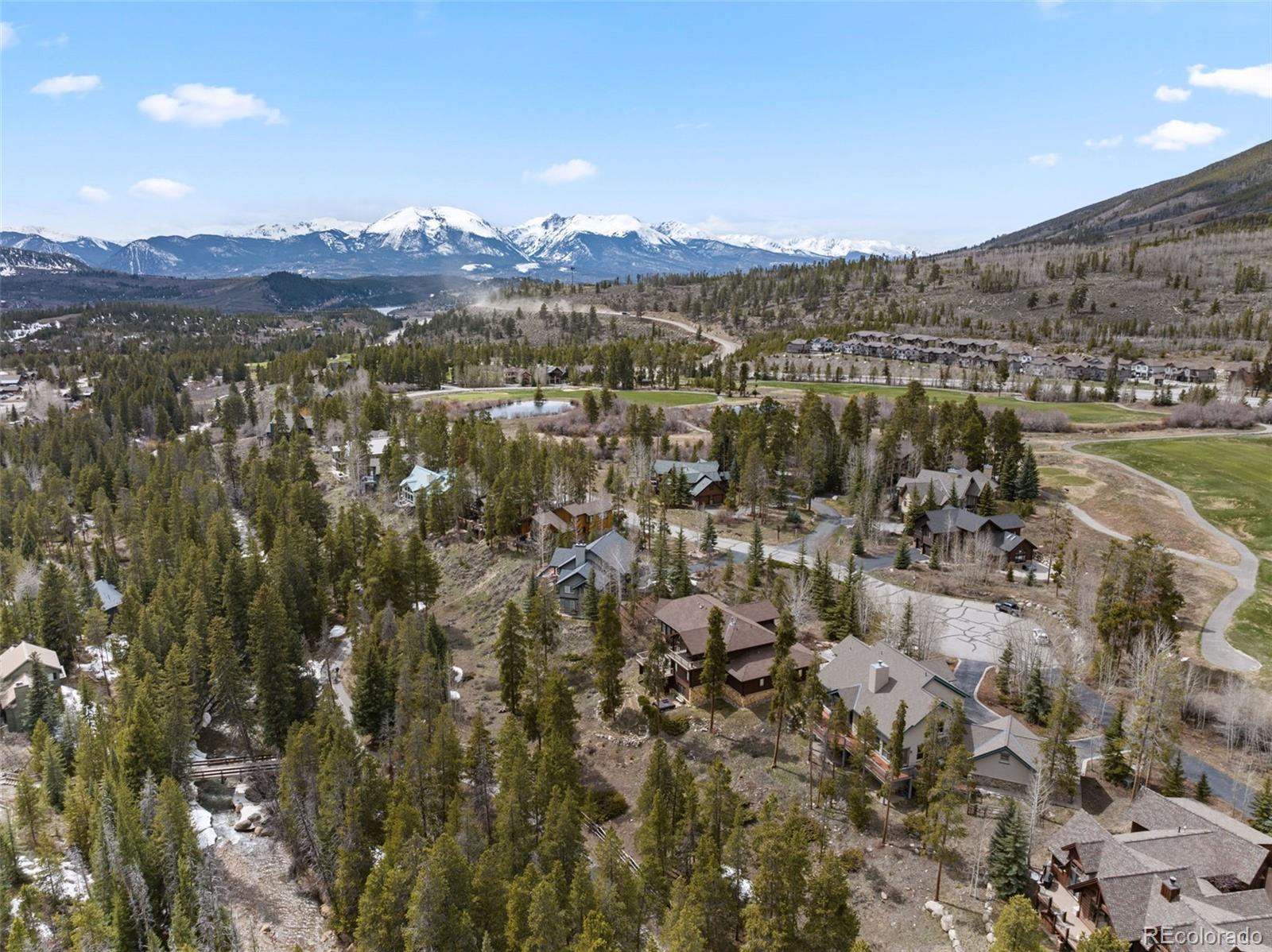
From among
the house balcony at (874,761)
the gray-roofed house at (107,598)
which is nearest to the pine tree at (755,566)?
the house balcony at (874,761)


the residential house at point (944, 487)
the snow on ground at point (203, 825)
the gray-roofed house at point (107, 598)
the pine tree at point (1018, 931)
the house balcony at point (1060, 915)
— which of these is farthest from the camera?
the residential house at point (944, 487)

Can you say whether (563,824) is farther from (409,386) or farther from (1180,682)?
(409,386)

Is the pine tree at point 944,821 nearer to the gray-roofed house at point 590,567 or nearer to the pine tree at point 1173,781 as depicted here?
the pine tree at point 1173,781

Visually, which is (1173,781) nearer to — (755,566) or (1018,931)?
(1018,931)

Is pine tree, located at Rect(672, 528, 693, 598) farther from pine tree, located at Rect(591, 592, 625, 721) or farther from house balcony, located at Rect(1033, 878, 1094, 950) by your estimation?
house balcony, located at Rect(1033, 878, 1094, 950)

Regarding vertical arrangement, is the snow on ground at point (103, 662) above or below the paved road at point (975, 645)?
below

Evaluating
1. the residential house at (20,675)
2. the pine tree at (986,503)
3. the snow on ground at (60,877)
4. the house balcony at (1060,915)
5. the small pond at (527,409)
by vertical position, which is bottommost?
the snow on ground at (60,877)
